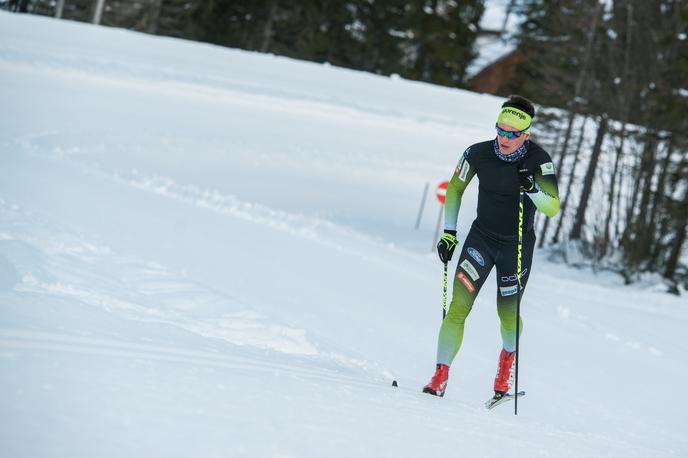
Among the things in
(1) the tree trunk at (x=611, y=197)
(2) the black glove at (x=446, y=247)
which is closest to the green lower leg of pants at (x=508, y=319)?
(2) the black glove at (x=446, y=247)

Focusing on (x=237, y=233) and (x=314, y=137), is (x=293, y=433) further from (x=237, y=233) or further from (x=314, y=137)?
(x=314, y=137)

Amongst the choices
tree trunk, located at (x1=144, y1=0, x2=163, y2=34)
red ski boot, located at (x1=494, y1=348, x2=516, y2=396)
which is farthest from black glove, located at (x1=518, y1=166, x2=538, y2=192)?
tree trunk, located at (x1=144, y1=0, x2=163, y2=34)

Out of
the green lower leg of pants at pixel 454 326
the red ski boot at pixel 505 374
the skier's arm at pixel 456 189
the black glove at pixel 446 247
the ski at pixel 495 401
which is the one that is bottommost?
the ski at pixel 495 401

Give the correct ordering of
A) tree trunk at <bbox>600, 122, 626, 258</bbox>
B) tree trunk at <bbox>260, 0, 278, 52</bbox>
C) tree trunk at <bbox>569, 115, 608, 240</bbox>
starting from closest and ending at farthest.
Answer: tree trunk at <bbox>600, 122, 626, 258</bbox>
tree trunk at <bbox>569, 115, 608, 240</bbox>
tree trunk at <bbox>260, 0, 278, 52</bbox>

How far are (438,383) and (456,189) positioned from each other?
1315 mm

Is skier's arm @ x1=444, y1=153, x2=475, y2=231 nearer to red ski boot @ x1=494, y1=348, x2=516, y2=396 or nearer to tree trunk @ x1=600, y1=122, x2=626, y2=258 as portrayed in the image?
red ski boot @ x1=494, y1=348, x2=516, y2=396

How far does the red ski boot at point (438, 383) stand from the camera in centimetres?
555

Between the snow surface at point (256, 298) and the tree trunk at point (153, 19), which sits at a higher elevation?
the tree trunk at point (153, 19)

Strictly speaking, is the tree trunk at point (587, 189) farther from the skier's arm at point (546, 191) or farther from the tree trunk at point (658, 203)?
the skier's arm at point (546, 191)

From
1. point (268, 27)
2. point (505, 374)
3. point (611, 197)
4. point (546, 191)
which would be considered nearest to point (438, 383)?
point (505, 374)

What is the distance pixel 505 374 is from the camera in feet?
19.5

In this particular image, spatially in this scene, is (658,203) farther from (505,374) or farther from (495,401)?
(495,401)

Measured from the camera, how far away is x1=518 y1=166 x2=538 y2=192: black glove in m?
5.32

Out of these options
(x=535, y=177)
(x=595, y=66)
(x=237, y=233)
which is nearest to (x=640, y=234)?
(x=595, y=66)
